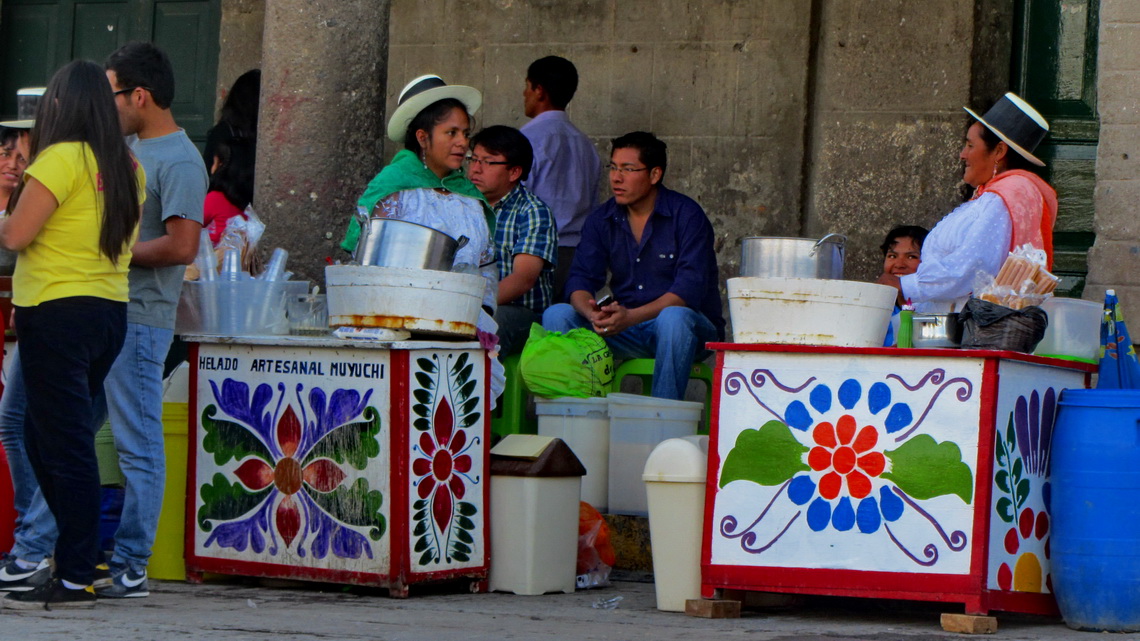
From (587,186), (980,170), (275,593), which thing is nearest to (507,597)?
(275,593)

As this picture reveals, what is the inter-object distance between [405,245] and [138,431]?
39.8 inches

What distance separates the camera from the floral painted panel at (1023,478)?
498 cm

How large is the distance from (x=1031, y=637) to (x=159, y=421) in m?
2.70

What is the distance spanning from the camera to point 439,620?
4.99m

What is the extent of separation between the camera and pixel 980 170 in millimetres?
5566

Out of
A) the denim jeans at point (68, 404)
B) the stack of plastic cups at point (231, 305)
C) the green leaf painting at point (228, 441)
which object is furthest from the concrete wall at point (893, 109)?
the denim jeans at point (68, 404)

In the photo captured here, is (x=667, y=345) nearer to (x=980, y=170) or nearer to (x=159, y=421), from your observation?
(x=980, y=170)

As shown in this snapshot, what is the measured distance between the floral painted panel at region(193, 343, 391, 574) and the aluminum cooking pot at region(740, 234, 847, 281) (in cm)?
123

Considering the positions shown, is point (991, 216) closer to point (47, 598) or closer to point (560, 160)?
point (560, 160)

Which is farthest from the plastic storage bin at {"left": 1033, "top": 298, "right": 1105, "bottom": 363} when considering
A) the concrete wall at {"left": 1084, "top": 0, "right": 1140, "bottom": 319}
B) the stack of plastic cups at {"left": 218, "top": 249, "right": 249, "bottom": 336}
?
the stack of plastic cups at {"left": 218, "top": 249, "right": 249, "bottom": 336}

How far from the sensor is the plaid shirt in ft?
23.0

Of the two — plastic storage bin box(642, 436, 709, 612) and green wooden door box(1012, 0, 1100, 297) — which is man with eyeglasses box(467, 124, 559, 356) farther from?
green wooden door box(1012, 0, 1100, 297)

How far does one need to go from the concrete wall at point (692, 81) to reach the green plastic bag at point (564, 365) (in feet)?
6.46

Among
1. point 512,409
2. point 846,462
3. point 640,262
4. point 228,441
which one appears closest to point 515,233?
point 640,262
